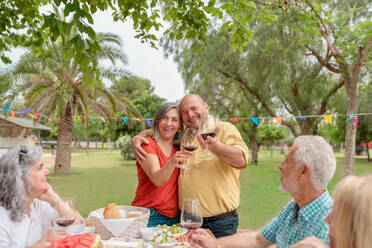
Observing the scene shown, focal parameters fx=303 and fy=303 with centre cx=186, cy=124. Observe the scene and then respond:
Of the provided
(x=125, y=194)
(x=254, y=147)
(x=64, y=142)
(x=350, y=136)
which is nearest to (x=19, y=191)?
(x=125, y=194)

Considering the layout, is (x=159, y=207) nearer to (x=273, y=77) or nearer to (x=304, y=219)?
(x=304, y=219)

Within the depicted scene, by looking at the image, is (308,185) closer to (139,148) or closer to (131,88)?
(139,148)

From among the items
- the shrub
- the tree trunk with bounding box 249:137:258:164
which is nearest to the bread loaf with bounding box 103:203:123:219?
the tree trunk with bounding box 249:137:258:164

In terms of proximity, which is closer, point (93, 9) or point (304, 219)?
point (304, 219)

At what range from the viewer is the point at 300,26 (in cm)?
1179

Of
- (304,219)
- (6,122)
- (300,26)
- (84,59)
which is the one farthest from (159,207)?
(6,122)

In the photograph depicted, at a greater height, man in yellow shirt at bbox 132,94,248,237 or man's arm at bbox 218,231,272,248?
man in yellow shirt at bbox 132,94,248,237

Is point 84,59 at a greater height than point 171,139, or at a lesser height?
greater

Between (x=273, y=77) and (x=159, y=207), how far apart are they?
49.4ft

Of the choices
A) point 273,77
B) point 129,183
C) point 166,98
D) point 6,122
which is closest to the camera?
point 129,183

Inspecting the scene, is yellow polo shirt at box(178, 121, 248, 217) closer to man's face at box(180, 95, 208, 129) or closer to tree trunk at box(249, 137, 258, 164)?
man's face at box(180, 95, 208, 129)

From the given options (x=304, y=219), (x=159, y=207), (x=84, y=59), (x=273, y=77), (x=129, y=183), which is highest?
(x=273, y=77)

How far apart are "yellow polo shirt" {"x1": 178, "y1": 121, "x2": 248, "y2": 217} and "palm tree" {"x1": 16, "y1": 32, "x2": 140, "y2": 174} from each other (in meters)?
11.4

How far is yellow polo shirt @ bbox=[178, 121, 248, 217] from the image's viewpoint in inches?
97.4
